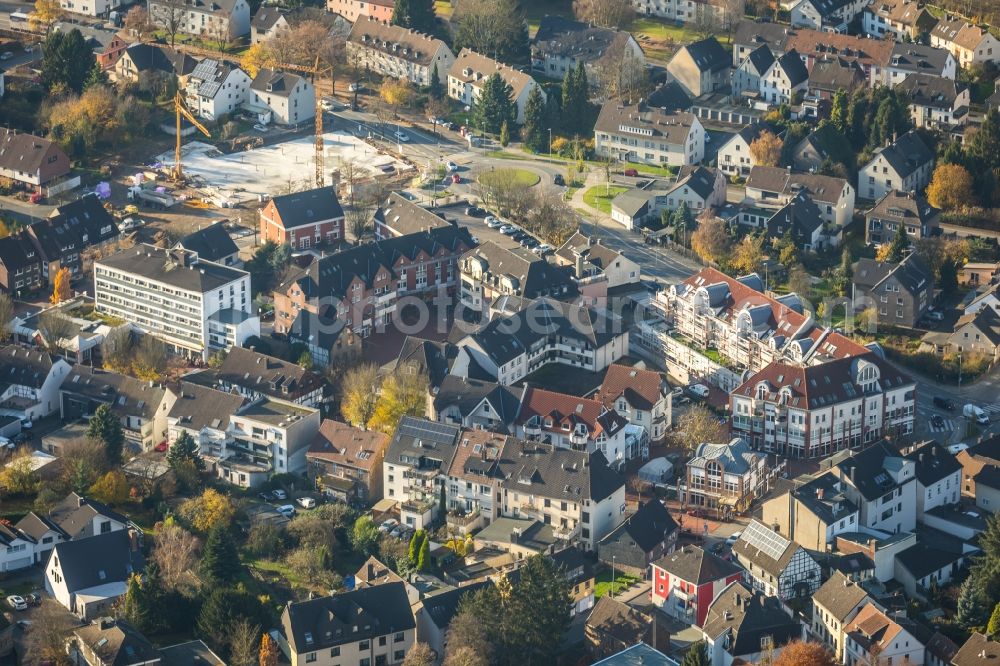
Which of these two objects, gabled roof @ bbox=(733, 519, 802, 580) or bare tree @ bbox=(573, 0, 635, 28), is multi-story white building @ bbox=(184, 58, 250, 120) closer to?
bare tree @ bbox=(573, 0, 635, 28)

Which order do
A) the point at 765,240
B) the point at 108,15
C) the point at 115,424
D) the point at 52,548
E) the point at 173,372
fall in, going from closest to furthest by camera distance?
the point at 52,548, the point at 115,424, the point at 173,372, the point at 765,240, the point at 108,15

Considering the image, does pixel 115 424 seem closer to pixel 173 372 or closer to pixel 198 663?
pixel 173 372

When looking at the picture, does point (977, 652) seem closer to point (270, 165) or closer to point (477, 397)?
point (477, 397)

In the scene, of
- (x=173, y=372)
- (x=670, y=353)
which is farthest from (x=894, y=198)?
(x=173, y=372)

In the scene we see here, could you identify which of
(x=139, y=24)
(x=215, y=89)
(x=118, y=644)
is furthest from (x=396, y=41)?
(x=118, y=644)

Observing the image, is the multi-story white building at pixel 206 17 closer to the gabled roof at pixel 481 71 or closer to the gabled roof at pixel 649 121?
the gabled roof at pixel 481 71

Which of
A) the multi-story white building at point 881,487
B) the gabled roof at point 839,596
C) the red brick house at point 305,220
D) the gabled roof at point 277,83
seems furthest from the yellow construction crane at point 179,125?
the gabled roof at point 839,596

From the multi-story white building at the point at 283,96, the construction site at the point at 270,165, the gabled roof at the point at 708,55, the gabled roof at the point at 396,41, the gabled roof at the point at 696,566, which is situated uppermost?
the gabled roof at the point at 708,55
